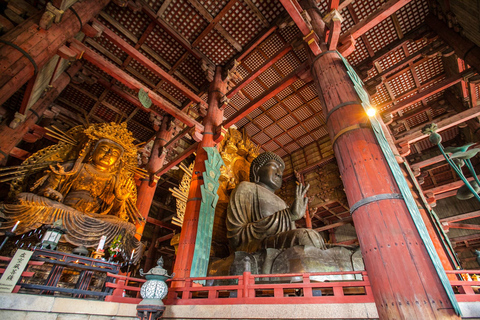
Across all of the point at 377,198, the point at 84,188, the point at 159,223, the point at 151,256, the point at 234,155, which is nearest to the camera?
the point at 377,198

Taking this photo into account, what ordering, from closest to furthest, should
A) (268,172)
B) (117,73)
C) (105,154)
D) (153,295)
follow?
(153,295) < (117,73) < (105,154) < (268,172)

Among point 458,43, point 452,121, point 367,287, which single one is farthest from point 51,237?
point 458,43

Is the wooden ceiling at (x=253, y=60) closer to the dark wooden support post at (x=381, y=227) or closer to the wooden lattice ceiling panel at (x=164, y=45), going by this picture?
the wooden lattice ceiling panel at (x=164, y=45)

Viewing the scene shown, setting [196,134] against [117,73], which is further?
[196,134]

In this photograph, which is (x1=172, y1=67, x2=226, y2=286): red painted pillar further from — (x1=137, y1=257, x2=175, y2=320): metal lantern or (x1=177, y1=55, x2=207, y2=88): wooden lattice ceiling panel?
(x1=137, y1=257, x2=175, y2=320): metal lantern

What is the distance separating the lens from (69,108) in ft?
23.8

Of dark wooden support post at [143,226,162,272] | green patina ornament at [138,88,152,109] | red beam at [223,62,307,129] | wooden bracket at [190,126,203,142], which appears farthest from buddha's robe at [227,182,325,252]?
dark wooden support post at [143,226,162,272]

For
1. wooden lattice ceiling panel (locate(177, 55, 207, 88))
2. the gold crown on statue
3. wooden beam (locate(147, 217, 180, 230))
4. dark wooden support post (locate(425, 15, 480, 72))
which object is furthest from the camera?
wooden beam (locate(147, 217, 180, 230))

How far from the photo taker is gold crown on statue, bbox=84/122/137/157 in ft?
19.8

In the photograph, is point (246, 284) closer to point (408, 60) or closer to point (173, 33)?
point (173, 33)

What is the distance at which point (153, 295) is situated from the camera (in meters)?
2.44

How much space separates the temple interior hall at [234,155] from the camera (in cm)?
227

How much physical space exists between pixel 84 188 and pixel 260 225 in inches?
168

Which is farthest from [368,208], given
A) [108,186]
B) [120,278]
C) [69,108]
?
[69,108]
